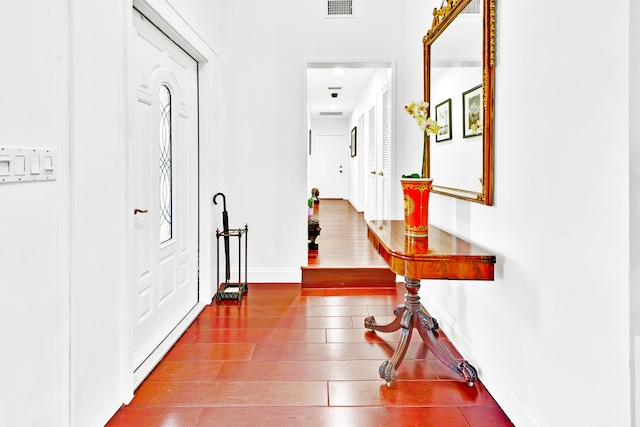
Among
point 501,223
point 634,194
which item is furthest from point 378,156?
point 634,194

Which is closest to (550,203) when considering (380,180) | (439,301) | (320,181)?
(439,301)

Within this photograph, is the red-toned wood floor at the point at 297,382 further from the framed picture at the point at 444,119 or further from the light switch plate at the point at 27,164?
the framed picture at the point at 444,119

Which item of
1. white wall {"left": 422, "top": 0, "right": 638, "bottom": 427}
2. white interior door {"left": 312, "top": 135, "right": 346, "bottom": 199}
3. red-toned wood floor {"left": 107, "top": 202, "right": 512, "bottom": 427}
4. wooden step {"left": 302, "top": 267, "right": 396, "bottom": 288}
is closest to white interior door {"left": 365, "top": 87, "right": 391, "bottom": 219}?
wooden step {"left": 302, "top": 267, "right": 396, "bottom": 288}

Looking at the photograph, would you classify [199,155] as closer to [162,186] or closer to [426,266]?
[162,186]

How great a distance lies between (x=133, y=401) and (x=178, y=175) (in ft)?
4.93

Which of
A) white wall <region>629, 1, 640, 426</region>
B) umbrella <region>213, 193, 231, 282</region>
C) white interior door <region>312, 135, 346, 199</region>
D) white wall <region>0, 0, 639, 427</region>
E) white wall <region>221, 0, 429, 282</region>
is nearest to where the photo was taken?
→ white wall <region>629, 1, 640, 426</region>

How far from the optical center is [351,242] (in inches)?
214

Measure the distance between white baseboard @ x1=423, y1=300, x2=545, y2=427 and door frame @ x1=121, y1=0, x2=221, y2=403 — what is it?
1695 mm

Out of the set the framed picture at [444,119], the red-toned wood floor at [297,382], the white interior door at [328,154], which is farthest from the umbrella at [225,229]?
the white interior door at [328,154]

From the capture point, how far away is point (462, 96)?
7.88 ft

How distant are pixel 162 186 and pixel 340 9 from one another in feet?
7.82

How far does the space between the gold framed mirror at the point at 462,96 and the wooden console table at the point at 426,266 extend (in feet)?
0.92

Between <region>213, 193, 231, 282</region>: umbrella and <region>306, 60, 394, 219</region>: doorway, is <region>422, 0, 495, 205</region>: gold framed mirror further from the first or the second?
<region>213, 193, 231, 282</region>: umbrella

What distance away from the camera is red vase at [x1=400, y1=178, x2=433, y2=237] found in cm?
224
